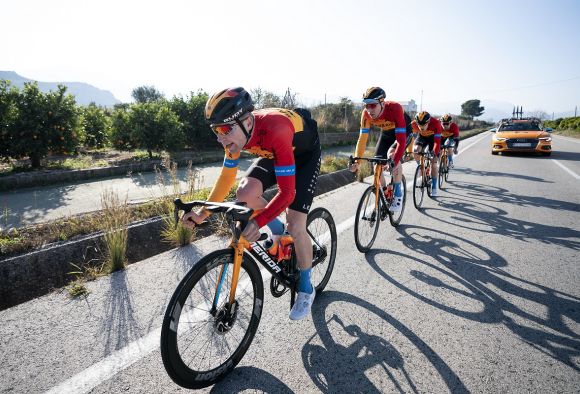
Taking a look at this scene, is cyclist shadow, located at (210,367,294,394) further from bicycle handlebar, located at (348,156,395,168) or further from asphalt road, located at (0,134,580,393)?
bicycle handlebar, located at (348,156,395,168)

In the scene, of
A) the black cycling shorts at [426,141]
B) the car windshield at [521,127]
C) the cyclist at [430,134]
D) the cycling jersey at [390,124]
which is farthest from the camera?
the car windshield at [521,127]

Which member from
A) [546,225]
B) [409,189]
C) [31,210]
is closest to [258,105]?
[409,189]

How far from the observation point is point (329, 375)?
7.45 ft

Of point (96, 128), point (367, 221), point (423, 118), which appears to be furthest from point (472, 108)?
point (367, 221)

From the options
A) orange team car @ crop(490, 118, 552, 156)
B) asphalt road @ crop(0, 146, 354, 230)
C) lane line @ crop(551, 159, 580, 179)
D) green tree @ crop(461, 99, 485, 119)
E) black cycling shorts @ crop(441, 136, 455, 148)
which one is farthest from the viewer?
green tree @ crop(461, 99, 485, 119)

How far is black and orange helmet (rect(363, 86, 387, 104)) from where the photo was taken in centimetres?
477

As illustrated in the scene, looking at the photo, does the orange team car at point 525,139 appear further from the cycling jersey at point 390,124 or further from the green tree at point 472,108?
the green tree at point 472,108

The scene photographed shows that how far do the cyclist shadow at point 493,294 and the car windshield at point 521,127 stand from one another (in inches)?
604

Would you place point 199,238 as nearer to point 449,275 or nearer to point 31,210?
point 449,275

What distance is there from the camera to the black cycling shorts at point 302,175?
281 cm

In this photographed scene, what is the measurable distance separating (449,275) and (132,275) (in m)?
3.62

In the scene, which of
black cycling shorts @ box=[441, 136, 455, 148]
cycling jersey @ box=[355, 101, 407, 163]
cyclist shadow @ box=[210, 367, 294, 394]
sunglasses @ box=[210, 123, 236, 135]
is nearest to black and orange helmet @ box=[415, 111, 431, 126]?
black cycling shorts @ box=[441, 136, 455, 148]

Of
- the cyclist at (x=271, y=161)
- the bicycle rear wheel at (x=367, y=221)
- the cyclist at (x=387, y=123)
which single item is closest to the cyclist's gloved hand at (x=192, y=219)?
the cyclist at (x=271, y=161)

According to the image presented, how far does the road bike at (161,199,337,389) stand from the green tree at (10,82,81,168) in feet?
29.4
